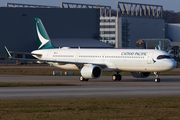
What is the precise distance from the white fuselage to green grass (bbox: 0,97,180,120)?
1546 centimetres

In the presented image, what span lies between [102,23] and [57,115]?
16185 centimetres

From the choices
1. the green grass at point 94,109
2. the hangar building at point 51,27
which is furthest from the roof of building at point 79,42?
the green grass at point 94,109

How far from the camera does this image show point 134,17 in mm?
164000

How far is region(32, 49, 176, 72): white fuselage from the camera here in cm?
3791

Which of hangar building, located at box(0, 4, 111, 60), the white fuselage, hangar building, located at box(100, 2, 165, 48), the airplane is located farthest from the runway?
hangar building, located at box(100, 2, 165, 48)

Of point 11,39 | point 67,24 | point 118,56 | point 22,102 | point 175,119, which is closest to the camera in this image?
point 175,119

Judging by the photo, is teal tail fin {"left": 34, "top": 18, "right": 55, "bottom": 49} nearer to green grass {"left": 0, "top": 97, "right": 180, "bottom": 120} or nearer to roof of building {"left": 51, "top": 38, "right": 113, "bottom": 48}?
green grass {"left": 0, "top": 97, "right": 180, "bottom": 120}

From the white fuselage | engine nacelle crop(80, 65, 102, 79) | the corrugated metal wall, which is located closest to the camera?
the white fuselage

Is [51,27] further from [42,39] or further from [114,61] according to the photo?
[114,61]

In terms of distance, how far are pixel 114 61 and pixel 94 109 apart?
873 inches

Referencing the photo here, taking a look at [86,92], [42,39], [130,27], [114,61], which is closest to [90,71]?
[114,61]

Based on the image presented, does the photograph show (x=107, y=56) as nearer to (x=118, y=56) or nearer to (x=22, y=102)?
(x=118, y=56)

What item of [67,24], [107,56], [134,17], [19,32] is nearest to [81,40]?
[67,24]

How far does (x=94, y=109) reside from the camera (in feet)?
60.1
